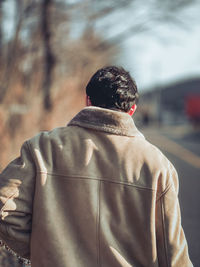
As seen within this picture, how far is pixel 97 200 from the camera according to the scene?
1603 millimetres

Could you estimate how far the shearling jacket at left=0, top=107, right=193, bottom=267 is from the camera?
160 centimetres

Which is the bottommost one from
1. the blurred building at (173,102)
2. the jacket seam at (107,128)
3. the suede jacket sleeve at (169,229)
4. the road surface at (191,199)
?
the blurred building at (173,102)

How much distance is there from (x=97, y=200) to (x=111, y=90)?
1.59 ft

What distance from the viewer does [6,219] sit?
1623 millimetres

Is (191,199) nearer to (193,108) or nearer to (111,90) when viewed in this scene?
(111,90)

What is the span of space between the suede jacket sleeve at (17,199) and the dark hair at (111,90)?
1.25ft

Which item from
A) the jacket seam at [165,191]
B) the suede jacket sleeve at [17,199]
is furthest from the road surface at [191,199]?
the suede jacket sleeve at [17,199]

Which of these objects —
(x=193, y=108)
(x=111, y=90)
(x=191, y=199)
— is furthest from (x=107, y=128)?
(x=193, y=108)

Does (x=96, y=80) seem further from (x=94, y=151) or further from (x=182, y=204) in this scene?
(x=182, y=204)

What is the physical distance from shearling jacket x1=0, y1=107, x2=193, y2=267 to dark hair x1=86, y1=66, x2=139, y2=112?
7 cm

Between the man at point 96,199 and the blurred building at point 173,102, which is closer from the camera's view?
the man at point 96,199

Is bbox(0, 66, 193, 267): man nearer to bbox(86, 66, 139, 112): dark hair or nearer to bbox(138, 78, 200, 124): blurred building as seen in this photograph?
bbox(86, 66, 139, 112): dark hair

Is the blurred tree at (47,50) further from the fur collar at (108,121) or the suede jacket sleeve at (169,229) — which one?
the suede jacket sleeve at (169,229)

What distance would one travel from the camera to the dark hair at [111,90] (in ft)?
5.52
